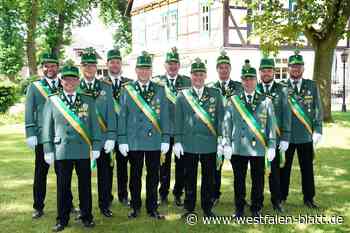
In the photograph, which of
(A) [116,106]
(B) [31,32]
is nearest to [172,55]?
(A) [116,106]

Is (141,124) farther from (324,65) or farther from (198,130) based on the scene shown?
(324,65)

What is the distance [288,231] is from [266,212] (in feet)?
2.36

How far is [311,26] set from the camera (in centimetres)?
1530

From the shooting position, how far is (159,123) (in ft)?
19.4

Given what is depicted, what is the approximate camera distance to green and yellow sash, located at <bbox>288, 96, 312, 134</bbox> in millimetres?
6219

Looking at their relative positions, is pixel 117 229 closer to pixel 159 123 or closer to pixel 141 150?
pixel 141 150

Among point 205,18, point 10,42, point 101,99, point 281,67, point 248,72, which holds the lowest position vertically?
point 101,99

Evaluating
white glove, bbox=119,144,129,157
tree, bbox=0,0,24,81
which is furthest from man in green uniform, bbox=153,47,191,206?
tree, bbox=0,0,24,81

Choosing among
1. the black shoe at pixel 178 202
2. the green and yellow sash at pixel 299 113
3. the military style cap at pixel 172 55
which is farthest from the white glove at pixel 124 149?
the green and yellow sash at pixel 299 113

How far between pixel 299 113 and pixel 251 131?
0.94 metres

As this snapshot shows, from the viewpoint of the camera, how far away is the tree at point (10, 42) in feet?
97.2

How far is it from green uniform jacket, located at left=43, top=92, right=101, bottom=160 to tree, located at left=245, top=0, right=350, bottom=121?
10669 mm

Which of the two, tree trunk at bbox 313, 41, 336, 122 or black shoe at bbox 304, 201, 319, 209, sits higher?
tree trunk at bbox 313, 41, 336, 122

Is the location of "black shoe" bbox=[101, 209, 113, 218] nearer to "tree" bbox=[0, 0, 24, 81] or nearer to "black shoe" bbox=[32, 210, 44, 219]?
"black shoe" bbox=[32, 210, 44, 219]
